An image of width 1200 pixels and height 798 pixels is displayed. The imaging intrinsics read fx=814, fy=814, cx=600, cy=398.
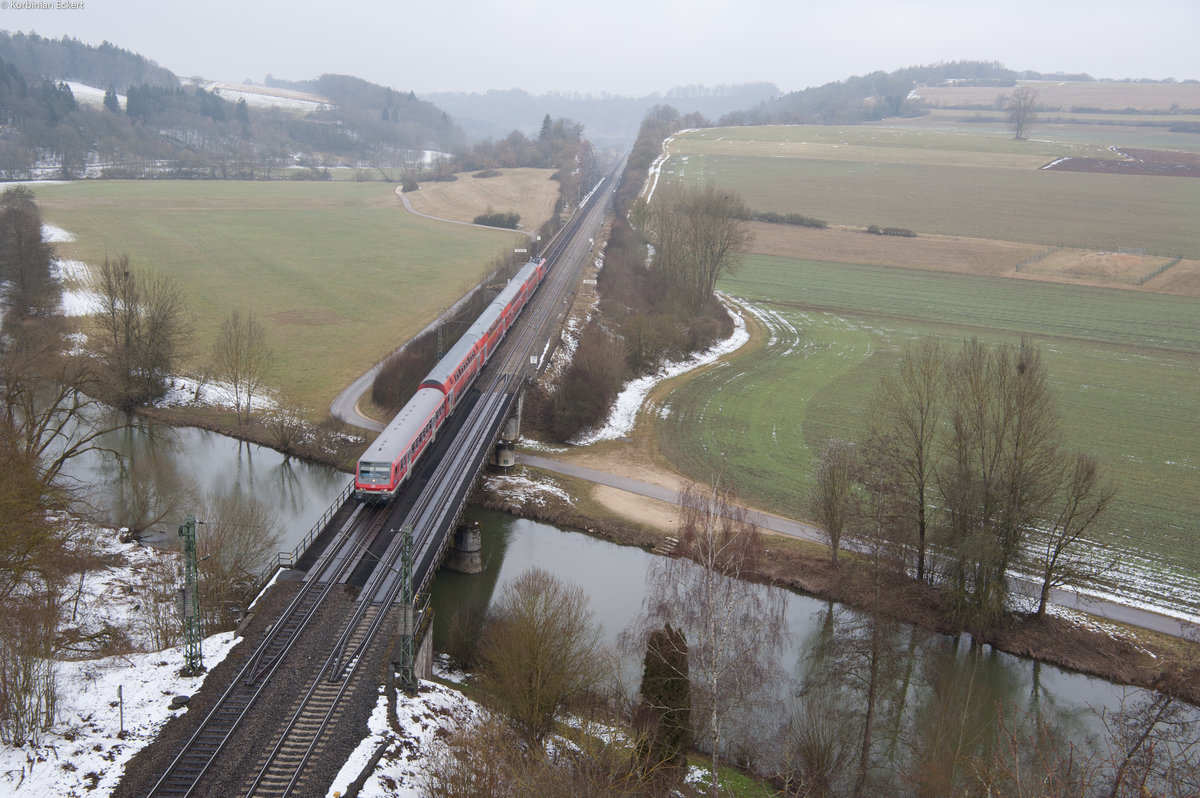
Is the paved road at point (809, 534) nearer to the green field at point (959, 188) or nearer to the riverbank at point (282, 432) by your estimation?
the riverbank at point (282, 432)

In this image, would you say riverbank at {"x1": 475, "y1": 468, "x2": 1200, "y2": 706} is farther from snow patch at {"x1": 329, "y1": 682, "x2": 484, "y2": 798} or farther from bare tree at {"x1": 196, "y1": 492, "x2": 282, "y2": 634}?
bare tree at {"x1": 196, "y1": 492, "x2": 282, "y2": 634}

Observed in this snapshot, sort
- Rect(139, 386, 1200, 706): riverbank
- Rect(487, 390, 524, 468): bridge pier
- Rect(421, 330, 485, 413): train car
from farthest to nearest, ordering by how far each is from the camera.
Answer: Rect(487, 390, 524, 468): bridge pier, Rect(421, 330, 485, 413): train car, Rect(139, 386, 1200, 706): riverbank

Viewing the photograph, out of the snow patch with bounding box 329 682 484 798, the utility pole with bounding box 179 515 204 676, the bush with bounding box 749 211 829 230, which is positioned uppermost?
the bush with bounding box 749 211 829 230

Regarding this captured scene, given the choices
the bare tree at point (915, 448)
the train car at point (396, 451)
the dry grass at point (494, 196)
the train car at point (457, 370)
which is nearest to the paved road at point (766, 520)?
the bare tree at point (915, 448)

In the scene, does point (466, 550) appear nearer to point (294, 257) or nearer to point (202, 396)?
point (202, 396)

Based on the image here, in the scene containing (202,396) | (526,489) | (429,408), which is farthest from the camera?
(202,396)

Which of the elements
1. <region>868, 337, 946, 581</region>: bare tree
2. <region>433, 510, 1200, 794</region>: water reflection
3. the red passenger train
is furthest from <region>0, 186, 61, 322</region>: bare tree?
<region>868, 337, 946, 581</region>: bare tree

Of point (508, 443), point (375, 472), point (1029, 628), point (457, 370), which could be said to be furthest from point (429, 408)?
point (1029, 628)
